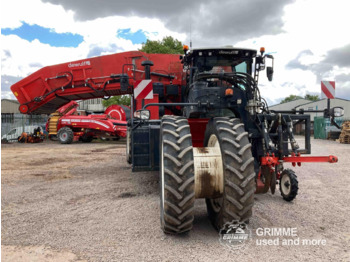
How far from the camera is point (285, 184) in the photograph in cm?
498

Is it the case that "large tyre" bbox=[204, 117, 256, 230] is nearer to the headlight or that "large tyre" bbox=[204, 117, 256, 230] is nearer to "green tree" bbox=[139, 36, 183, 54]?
the headlight

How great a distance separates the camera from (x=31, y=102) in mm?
15055

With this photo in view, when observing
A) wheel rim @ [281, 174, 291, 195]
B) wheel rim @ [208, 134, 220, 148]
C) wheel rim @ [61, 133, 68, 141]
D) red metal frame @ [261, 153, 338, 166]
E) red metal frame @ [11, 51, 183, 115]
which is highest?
red metal frame @ [11, 51, 183, 115]

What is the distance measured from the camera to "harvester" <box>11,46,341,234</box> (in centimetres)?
315

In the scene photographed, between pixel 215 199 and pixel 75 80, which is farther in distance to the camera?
pixel 75 80

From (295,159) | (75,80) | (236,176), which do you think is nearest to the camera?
(236,176)

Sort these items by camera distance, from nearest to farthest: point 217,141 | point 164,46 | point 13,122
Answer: point 217,141, point 13,122, point 164,46

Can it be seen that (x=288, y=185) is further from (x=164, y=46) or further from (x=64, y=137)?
(x=164, y=46)

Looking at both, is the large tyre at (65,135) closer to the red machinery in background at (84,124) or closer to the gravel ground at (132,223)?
the red machinery in background at (84,124)

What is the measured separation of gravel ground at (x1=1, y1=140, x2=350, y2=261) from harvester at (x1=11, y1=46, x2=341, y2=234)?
304 mm

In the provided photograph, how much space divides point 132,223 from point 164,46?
30.0m

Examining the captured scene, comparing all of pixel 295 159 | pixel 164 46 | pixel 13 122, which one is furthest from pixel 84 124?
pixel 164 46

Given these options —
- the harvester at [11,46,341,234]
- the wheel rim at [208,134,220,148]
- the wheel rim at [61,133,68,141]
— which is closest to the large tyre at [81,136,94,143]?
the wheel rim at [61,133,68,141]

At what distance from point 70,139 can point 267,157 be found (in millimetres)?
14587
